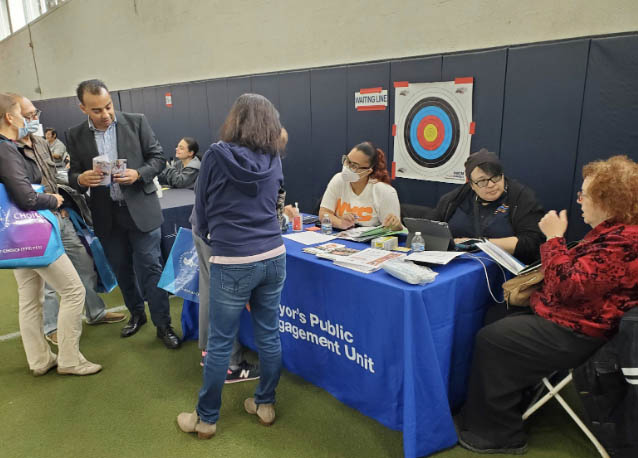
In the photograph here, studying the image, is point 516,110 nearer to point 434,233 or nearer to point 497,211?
point 497,211

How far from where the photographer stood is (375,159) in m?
2.70

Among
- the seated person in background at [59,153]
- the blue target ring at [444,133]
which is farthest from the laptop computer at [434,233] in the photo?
the seated person in background at [59,153]

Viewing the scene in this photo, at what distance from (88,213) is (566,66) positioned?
3.05m

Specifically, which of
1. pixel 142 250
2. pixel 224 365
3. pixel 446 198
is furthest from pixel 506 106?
pixel 142 250

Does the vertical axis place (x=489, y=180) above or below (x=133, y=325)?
above

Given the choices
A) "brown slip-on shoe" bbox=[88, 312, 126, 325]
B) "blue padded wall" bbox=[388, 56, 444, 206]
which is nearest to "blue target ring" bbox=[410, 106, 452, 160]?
"blue padded wall" bbox=[388, 56, 444, 206]

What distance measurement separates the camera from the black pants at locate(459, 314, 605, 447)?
64.2 inches

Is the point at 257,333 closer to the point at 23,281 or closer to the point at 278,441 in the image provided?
the point at 278,441

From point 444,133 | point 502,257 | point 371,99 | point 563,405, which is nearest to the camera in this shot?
point 563,405

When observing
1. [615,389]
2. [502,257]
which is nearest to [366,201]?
[502,257]

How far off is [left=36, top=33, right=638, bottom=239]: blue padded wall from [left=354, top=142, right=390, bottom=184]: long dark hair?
23.5 inches

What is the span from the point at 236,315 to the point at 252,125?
2.54 ft

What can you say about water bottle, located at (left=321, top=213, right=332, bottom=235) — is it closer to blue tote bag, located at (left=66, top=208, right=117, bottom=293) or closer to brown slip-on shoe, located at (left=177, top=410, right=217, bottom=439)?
brown slip-on shoe, located at (left=177, top=410, right=217, bottom=439)

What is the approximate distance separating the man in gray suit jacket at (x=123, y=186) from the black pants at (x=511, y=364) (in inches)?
73.2
